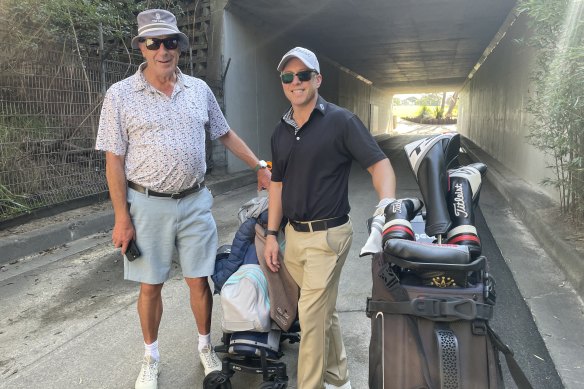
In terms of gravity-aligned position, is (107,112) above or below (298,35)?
below

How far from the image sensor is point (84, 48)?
23.2 feet

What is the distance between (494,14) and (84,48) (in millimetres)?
10170

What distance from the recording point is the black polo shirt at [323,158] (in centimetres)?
212

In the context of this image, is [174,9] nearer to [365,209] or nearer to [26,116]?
[26,116]

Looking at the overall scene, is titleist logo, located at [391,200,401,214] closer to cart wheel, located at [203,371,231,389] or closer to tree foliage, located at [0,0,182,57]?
cart wheel, located at [203,371,231,389]

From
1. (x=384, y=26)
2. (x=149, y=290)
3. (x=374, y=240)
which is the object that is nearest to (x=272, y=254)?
(x=149, y=290)

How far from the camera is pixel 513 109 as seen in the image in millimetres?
10375

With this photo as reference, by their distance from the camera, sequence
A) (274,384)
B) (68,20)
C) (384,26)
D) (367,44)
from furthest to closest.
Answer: (367,44), (384,26), (68,20), (274,384)

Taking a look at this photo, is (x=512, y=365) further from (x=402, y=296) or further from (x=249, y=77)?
(x=249, y=77)

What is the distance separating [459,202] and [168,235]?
1.60m

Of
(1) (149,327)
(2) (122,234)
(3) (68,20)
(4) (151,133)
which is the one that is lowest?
(1) (149,327)

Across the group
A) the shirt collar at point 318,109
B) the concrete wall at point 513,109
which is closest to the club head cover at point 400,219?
the shirt collar at point 318,109

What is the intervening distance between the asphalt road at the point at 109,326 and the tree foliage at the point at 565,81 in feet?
3.23

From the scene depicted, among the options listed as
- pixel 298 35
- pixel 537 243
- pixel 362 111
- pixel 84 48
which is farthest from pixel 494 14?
pixel 362 111
